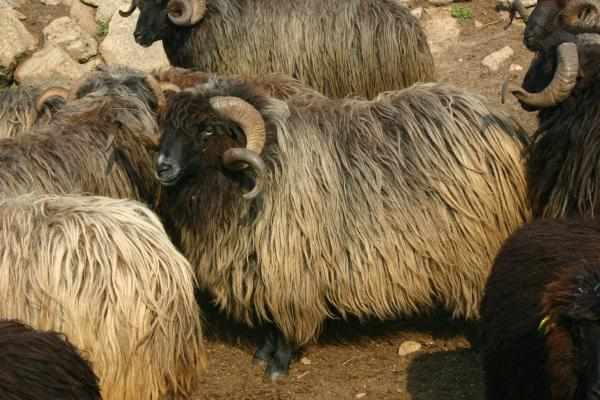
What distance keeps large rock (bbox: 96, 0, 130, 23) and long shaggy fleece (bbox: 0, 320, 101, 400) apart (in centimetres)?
899

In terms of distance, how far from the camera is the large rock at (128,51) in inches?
452

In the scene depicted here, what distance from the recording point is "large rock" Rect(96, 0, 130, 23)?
12.4 metres

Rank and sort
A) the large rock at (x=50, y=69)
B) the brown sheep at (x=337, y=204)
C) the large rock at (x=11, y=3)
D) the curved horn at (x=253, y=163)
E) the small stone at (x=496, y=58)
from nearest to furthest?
the curved horn at (x=253, y=163)
the brown sheep at (x=337, y=204)
the large rock at (x=50, y=69)
the small stone at (x=496, y=58)
the large rock at (x=11, y=3)

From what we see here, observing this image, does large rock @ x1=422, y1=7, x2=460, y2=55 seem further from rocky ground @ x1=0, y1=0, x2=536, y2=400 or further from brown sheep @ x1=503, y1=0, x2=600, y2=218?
brown sheep @ x1=503, y1=0, x2=600, y2=218

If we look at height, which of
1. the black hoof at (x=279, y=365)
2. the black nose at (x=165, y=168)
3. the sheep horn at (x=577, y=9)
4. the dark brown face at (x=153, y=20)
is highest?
the sheep horn at (x=577, y=9)

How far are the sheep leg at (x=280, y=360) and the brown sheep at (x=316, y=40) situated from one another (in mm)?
3508

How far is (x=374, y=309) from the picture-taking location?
20.7 ft

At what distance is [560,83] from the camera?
5.93m

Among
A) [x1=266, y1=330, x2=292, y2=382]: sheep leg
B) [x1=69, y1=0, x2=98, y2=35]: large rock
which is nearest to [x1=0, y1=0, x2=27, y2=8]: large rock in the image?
[x1=69, y1=0, x2=98, y2=35]: large rock

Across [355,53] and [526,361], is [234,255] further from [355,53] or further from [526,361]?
[355,53]

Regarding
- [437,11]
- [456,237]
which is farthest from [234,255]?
[437,11]

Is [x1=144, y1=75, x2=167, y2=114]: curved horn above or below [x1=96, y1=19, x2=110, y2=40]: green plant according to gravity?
above

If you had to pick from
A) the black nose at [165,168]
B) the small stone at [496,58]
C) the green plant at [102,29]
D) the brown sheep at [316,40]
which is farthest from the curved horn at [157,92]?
the green plant at [102,29]

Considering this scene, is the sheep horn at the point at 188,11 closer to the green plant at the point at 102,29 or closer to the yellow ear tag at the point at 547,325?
the green plant at the point at 102,29
